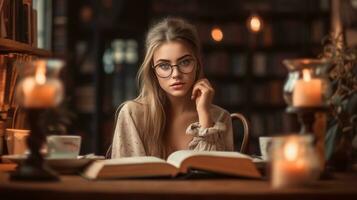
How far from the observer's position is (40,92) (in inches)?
57.8

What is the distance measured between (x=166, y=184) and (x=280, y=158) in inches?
9.9

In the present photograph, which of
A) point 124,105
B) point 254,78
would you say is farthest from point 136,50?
point 124,105

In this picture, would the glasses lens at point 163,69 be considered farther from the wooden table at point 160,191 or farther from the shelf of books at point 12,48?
the wooden table at point 160,191

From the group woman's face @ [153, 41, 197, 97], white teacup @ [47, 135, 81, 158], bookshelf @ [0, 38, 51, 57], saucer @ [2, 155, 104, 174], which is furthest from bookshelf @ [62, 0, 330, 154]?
saucer @ [2, 155, 104, 174]

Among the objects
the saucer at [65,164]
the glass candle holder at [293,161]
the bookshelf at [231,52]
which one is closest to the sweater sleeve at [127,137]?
the saucer at [65,164]

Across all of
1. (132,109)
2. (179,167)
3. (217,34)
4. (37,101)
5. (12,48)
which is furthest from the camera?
(217,34)

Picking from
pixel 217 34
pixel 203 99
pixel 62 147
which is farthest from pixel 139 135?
pixel 217 34

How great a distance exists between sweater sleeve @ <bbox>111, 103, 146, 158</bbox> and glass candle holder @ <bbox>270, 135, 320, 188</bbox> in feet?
2.96

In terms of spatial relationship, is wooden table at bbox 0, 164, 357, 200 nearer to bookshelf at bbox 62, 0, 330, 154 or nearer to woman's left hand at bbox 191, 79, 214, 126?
woman's left hand at bbox 191, 79, 214, 126

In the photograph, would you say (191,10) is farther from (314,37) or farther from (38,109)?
(38,109)

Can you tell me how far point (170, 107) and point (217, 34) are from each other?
4024 millimetres

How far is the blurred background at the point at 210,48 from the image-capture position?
5.82 meters

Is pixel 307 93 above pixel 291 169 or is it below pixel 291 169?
above

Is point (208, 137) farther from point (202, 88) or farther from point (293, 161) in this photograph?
point (293, 161)
